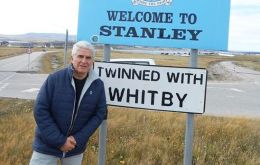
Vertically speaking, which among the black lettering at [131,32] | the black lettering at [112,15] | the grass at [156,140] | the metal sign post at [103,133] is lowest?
the grass at [156,140]

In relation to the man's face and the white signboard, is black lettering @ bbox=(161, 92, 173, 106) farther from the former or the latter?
the man's face

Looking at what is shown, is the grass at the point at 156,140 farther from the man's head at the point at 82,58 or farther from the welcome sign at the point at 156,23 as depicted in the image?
the man's head at the point at 82,58

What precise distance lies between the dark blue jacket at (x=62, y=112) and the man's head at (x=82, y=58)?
64mm

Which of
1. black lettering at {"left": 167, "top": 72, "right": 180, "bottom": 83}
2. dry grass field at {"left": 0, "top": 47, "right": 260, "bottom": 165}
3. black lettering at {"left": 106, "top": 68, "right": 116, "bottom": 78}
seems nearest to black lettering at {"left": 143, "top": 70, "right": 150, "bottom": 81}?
black lettering at {"left": 167, "top": 72, "right": 180, "bottom": 83}

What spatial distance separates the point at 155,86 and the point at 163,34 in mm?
506

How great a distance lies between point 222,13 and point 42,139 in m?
1.98

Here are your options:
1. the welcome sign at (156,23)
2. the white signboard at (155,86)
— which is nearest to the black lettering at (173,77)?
the white signboard at (155,86)

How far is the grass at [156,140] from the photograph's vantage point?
6.01m

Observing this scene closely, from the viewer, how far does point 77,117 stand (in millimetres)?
3615

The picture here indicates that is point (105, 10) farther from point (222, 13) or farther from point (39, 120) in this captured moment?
point (39, 120)

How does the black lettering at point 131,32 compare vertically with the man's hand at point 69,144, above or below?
above

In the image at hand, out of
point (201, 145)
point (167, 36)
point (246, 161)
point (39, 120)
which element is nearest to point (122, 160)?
point (201, 145)

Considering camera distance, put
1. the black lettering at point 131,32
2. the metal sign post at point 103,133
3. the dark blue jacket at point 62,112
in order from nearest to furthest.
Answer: the dark blue jacket at point 62,112 → the black lettering at point 131,32 → the metal sign post at point 103,133

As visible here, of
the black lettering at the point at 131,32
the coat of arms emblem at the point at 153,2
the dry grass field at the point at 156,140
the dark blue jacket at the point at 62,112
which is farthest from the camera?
the dry grass field at the point at 156,140
